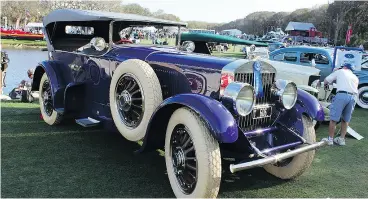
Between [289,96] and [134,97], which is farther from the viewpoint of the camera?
[134,97]

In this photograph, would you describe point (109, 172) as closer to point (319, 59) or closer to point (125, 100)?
→ point (125, 100)

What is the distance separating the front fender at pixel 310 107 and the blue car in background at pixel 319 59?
20.0 ft

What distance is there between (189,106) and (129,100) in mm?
1134

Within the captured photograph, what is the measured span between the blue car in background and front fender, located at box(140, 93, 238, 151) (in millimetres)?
7270

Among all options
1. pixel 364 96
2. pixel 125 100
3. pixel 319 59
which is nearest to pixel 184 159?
pixel 125 100

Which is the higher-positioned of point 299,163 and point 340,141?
point 299,163

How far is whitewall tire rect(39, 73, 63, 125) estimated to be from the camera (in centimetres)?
554

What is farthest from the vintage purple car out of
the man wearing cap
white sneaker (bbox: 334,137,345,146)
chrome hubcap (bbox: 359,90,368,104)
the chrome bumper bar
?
chrome hubcap (bbox: 359,90,368,104)

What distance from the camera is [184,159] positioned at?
3270mm

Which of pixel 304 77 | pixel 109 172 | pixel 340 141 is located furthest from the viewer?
pixel 304 77

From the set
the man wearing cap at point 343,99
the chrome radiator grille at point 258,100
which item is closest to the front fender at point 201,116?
the chrome radiator grille at point 258,100

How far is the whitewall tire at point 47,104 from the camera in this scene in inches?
218

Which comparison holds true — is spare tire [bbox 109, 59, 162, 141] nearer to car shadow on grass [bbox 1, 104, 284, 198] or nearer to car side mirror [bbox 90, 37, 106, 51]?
car shadow on grass [bbox 1, 104, 284, 198]

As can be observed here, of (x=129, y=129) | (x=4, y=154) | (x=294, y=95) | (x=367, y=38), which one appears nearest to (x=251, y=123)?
(x=294, y=95)
